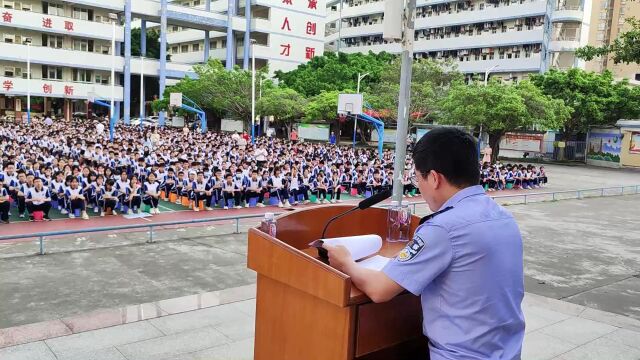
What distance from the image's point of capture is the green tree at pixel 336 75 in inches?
1431

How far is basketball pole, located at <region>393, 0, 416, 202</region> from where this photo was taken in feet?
18.0

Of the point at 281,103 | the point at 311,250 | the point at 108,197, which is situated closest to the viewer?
the point at 311,250

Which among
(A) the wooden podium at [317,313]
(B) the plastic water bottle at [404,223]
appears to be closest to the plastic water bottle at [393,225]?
(B) the plastic water bottle at [404,223]

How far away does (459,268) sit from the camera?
5.88 feet

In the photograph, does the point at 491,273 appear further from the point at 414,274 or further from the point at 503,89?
the point at 503,89

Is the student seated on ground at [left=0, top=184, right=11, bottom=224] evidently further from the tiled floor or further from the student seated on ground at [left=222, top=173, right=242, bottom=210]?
the tiled floor

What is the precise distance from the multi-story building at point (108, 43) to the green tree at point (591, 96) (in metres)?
22.8

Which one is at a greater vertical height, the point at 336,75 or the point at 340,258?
the point at 336,75

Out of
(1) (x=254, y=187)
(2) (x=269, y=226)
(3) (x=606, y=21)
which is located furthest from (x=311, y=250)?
(3) (x=606, y=21)

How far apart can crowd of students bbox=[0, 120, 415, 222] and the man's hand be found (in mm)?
8092

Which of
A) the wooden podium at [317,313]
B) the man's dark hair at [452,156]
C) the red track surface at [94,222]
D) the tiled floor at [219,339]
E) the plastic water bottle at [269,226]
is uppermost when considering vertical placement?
the man's dark hair at [452,156]

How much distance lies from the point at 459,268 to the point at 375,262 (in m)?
0.53

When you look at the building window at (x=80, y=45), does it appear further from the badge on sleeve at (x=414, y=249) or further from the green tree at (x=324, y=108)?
the badge on sleeve at (x=414, y=249)

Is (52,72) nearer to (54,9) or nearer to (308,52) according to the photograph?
(54,9)
